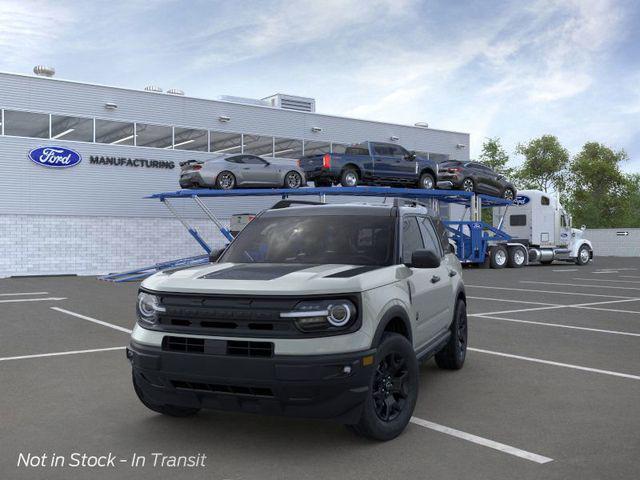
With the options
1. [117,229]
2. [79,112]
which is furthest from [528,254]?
[79,112]

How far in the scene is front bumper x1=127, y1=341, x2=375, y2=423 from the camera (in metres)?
4.16

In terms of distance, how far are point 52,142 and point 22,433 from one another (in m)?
24.1

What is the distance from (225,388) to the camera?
4.32m

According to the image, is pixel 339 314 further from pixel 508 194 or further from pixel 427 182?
pixel 508 194

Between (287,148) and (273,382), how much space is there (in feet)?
97.5

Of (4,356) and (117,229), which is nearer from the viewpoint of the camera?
(4,356)

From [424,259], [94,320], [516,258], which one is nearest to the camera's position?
[424,259]

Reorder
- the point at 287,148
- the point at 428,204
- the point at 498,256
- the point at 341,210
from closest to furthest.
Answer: the point at 341,210
the point at 428,204
the point at 498,256
the point at 287,148

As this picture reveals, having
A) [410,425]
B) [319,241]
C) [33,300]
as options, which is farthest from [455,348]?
[33,300]

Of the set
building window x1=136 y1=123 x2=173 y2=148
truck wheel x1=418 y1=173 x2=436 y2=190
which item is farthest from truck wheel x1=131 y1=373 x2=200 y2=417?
building window x1=136 y1=123 x2=173 y2=148

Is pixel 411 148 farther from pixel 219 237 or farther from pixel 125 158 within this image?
pixel 125 158

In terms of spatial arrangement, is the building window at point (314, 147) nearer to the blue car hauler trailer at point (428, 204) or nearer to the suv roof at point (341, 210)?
the blue car hauler trailer at point (428, 204)

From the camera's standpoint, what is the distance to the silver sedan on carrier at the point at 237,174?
24250 mm

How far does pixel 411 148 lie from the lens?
38344mm
